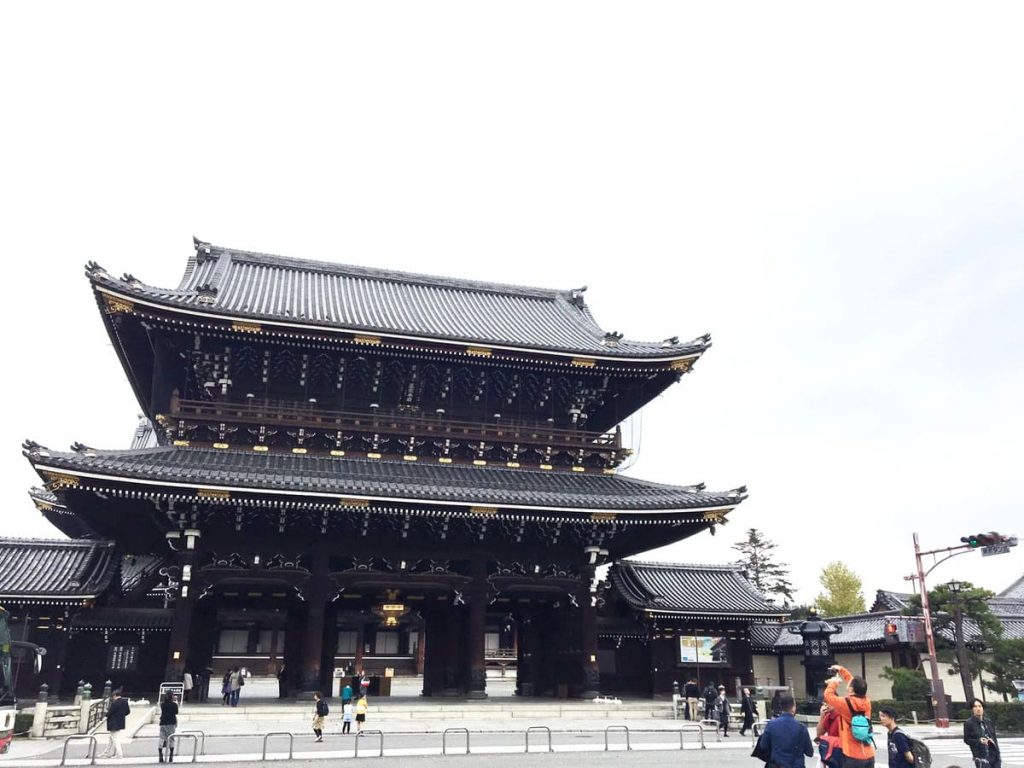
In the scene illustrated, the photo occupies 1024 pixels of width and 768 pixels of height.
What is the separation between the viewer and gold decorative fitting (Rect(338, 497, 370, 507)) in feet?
84.0

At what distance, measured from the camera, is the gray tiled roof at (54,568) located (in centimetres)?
2700

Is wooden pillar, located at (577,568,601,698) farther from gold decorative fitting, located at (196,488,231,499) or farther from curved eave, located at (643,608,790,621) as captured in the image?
gold decorative fitting, located at (196,488,231,499)

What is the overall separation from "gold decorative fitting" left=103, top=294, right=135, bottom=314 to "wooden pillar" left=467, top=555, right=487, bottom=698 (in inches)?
574

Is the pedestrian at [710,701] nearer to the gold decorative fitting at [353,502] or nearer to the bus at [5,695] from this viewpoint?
the gold decorative fitting at [353,502]

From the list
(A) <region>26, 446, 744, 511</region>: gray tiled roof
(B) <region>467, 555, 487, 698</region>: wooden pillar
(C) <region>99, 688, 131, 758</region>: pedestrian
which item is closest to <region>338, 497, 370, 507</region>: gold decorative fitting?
(A) <region>26, 446, 744, 511</region>: gray tiled roof

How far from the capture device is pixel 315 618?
27125mm

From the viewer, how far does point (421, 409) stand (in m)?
31.7

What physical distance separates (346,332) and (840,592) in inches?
2703

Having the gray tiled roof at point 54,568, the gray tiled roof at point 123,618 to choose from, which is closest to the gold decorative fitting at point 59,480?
the gray tiled roof at point 54,568

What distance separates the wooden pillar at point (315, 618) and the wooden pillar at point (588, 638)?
9258mm

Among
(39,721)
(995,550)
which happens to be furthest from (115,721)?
(995,550)

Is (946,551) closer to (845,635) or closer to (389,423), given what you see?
(845,635)

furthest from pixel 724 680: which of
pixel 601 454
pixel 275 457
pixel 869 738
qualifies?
pixel 869 738

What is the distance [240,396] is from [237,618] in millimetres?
24766
